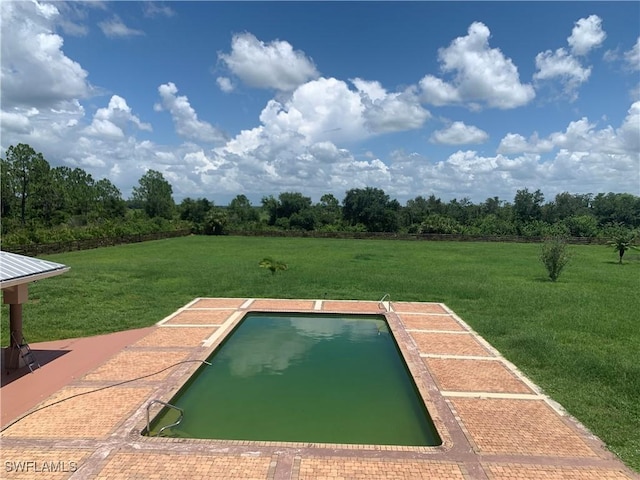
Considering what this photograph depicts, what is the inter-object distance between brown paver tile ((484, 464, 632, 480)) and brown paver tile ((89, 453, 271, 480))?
96.6 inches

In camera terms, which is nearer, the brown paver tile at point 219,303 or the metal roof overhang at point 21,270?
the metal roof overhang at point 21,270

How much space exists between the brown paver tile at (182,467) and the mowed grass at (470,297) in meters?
4.18

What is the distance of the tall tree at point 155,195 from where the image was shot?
6481 cm

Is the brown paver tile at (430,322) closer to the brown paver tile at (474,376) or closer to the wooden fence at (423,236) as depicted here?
the brown paver tile at (474,376)

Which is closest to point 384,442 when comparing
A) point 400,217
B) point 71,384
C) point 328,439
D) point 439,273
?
point 328,439

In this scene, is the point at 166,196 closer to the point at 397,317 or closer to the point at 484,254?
the point at 484,254

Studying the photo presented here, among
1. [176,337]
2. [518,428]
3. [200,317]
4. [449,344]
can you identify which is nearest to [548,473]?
[518,428]

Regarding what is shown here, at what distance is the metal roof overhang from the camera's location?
6.31m

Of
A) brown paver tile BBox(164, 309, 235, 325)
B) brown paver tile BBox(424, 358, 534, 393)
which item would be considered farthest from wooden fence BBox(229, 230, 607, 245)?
brown paver tile BBox(424, 358, 534, 393)

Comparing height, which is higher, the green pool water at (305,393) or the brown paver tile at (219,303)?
the brown paver tile at (219,303)

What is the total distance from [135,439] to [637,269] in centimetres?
2432

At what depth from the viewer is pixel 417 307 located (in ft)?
41.2

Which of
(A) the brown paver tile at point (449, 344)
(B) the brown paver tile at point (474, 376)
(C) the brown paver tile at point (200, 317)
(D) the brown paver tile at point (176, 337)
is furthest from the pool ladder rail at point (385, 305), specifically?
(D) the brown paver tile at point (176, 337)

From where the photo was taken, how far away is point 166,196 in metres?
70.2
